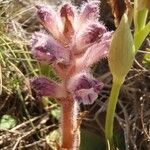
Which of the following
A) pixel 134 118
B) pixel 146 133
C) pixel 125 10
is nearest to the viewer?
pixel 125 10

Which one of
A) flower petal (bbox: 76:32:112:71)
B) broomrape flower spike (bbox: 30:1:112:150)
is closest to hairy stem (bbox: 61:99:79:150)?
broomrape flower spike (bbox: 30:1:112:150)

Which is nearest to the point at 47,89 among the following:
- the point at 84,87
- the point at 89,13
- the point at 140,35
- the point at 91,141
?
the point at 84,87

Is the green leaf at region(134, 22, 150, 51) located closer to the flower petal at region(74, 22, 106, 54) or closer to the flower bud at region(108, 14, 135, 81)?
the flower bud at region(108, 14, 135, 81)

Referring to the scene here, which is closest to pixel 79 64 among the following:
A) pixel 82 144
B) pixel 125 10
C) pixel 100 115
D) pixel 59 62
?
pixel 59 62

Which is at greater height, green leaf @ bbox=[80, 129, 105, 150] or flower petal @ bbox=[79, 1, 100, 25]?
flower petal @ bbox=[79, 1, 100, 25]

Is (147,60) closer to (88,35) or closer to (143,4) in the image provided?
(143,4)

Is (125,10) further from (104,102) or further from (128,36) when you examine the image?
(104,102)

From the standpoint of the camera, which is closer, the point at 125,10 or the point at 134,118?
the point at 125,10
